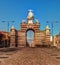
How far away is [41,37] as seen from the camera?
106 meters

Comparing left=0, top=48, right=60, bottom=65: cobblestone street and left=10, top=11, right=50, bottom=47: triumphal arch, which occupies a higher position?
left=10, top=11, right=50, bottom=47: triumphal arch

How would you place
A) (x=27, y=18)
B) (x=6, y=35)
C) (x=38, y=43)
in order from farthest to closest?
(x=6, y=35) < (x=27, y=18) < (x=38, y=43)

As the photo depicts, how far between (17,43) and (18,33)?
4970 mm

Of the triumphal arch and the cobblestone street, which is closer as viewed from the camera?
the cobblestone street

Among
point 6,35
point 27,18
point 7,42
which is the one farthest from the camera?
point 6,35

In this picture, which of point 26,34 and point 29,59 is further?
→ point 26,34

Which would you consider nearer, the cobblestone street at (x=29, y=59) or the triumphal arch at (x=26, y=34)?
the cobblestone street at (x=29, y=59)

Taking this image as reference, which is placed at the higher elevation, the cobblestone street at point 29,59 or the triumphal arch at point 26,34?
the triumphal arch at point 26,34

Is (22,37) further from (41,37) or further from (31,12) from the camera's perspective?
(31,12)

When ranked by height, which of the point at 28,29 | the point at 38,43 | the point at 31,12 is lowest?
the point at 38,43

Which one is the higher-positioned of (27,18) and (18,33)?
(27,18)

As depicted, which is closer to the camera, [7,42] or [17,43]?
[17,43]

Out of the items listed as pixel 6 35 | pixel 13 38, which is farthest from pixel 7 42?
pixel 13 38

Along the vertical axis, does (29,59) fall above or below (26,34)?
below
